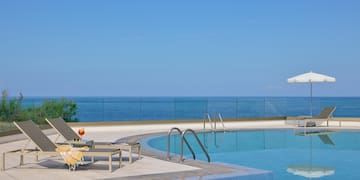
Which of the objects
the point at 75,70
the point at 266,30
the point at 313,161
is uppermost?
the point at 266,30

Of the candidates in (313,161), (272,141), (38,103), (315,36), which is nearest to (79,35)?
(315,36)

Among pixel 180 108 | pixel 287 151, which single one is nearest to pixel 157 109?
pixel 180 108

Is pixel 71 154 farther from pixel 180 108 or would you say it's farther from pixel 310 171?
pixel 180 108

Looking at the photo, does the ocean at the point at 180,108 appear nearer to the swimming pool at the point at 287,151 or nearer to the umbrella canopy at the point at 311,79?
the umbrella canopy at the point at 311,79

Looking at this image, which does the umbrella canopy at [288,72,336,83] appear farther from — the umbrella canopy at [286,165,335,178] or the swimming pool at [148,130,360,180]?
the umbrella canopy at [286,165,335,178]

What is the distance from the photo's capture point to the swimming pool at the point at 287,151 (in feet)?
29.1

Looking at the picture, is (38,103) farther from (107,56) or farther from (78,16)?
(107,56)

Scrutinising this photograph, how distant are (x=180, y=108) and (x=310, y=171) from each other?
39.5ft

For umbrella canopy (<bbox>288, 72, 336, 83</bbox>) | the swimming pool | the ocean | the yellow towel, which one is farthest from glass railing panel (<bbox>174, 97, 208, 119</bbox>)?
the yellow towel

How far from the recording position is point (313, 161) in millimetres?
10102

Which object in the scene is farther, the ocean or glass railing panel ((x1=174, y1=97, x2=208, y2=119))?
glass railing panel ((x1=174, y1=97, x2=208, y2=119))

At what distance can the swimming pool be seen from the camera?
349 inches

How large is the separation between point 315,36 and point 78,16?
1668 centimetres

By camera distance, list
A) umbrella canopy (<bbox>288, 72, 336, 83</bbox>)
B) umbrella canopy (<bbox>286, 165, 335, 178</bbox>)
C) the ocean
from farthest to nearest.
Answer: umbrella canopy (<bbox>288, 72, 336, 83</bbox>) → the ocean → umbrella canopy (<bbox>286, 165, 335, 178</bbox>)
